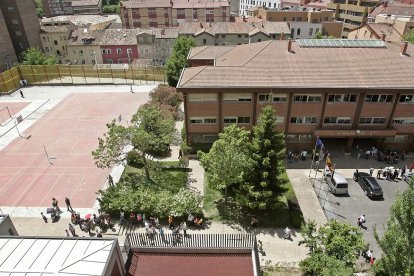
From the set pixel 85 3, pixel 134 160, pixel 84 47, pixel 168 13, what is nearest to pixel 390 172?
pixel 134 160

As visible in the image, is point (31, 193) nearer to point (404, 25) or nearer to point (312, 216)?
point (312, 216)

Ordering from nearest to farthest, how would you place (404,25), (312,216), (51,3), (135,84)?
(312,216)
(135,84)
(404,25)
(51,3)

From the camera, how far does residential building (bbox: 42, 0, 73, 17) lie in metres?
153

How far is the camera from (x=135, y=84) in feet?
186

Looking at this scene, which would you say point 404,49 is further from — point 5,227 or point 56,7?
point 56,7

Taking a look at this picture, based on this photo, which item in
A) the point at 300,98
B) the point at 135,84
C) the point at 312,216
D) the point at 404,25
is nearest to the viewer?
the point at 312,216

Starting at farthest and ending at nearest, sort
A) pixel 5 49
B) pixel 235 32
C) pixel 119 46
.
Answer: pixel 119 46 → pixel 235 32 → pixel 5 49

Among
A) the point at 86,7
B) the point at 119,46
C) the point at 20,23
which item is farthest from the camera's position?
the point at 86,7

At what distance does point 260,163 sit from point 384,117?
17.7 m

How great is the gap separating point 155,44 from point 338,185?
57.8 m

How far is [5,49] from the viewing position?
230ft

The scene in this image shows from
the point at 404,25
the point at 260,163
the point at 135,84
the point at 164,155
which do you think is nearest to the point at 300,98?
the point at 260,163

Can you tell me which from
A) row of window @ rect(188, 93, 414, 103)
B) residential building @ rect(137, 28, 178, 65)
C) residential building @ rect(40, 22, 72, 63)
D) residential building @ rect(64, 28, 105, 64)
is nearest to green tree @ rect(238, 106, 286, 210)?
row of window @ rect(188, 93, 414, 103)

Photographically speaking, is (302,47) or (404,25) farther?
(404,25)
